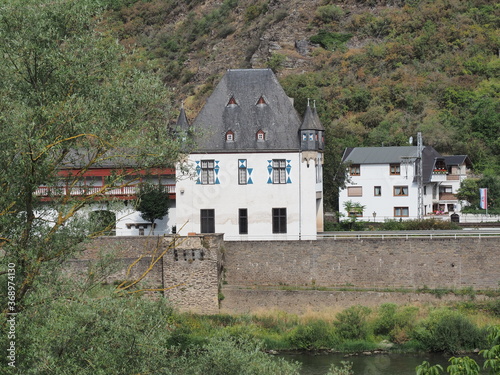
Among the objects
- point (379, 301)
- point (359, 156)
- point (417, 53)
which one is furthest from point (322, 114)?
point (417, 53)

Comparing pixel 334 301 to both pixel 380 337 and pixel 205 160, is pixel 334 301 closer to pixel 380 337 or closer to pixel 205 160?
pixel 380 337

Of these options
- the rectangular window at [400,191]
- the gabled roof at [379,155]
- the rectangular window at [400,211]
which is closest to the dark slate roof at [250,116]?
the gabled roof at [379,155]

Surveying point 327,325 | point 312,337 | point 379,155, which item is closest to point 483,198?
point 379,155

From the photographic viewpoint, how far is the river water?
33406 mm

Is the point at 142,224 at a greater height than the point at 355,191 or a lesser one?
lesser

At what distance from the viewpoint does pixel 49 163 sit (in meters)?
18.1

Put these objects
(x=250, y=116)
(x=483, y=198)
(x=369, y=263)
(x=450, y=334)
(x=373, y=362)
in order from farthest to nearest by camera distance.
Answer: (x=483, y=198) < (x=250, y=116) < (x=369, y=263) < (x=450, y=334) < (x=373, y=362)

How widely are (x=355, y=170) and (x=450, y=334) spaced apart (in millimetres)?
25921

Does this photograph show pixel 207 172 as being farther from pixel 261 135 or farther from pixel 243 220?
pixel 261 135

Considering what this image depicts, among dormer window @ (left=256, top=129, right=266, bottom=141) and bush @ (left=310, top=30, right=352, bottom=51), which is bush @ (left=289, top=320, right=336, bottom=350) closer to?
dormer window @ (left=256, top=129, right=266, bottom=141)

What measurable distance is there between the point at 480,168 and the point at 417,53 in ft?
77.2

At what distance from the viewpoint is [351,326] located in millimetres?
36938

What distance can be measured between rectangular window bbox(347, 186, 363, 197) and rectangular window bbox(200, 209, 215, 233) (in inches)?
739

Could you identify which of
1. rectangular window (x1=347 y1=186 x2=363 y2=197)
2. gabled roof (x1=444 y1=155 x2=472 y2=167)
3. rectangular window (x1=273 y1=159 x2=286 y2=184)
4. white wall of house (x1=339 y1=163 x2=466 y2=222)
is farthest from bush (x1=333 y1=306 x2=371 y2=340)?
gabled roof (x1=444 y1=155 x2=472 y2=167)
